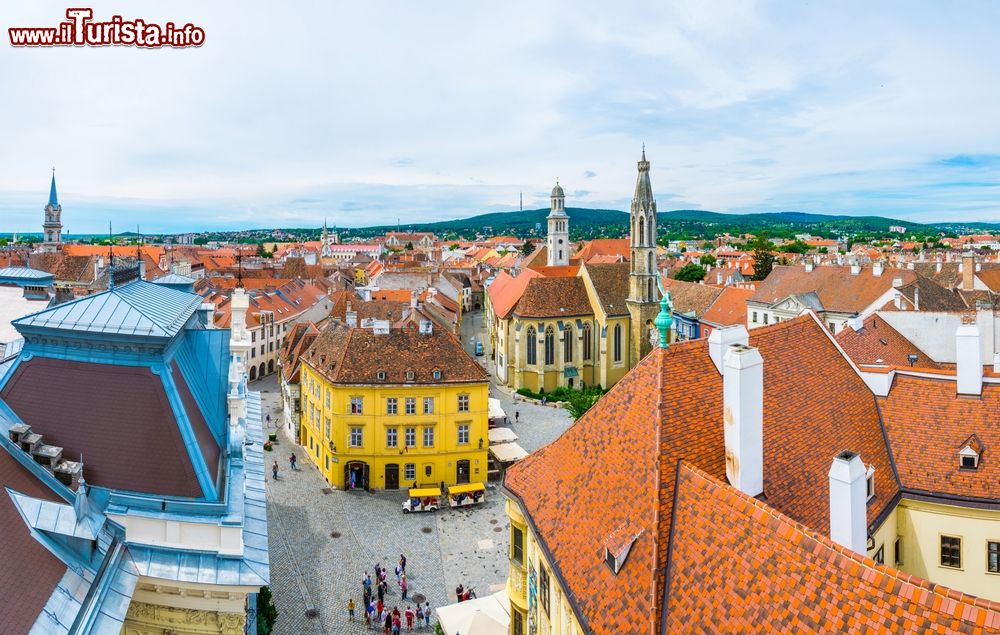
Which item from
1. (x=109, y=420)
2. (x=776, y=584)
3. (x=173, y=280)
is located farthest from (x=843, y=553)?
(x=173, y=280)

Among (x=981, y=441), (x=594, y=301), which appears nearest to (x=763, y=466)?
(x=981, y=441)

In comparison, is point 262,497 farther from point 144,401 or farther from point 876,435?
point 876,435

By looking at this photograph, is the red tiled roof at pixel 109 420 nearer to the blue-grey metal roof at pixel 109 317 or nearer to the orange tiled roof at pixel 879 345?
the blue-grey metal roof at pixel 109 317

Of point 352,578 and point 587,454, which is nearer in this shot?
point 587,454

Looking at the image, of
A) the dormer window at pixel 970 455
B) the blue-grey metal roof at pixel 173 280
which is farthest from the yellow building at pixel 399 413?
the dormer window at pixel 970 455

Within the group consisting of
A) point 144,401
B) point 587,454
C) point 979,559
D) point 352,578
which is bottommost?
point 352,578
